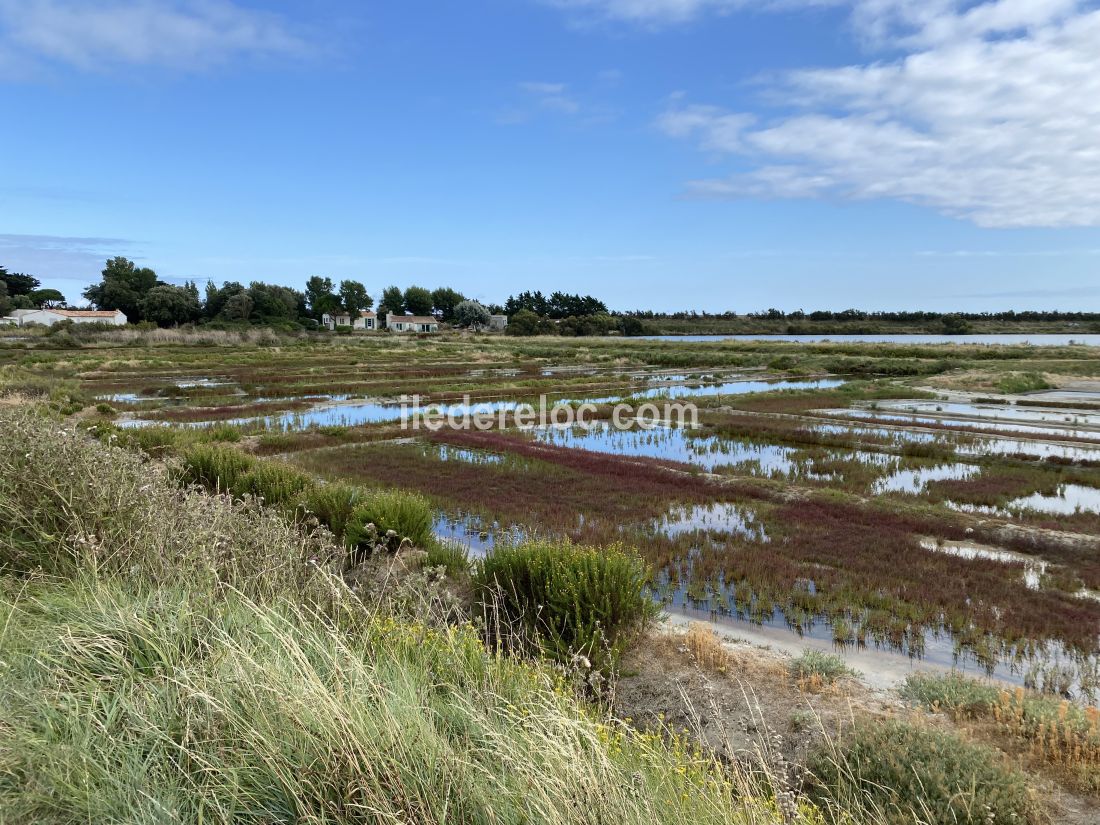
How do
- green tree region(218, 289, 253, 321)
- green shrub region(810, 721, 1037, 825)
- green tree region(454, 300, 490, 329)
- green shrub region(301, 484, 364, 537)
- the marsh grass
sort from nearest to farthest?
1. green shrub region(810, 721, 1037, 825)
2. the marsh grass
3. green shrub region(301, 484, 364, 537)
4. green tree region(218, 289, 253, 321)
5. green tree region(454, 300, 490, 329)

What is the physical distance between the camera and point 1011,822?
4.18 metres

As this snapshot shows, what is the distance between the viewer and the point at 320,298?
13012cm

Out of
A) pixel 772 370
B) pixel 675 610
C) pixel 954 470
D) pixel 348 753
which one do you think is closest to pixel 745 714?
pixel 675 610

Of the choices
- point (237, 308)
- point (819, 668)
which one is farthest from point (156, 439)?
point (237, 308)

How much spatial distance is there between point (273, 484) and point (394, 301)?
144 metres

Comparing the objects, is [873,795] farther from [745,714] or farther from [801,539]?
[801,539]

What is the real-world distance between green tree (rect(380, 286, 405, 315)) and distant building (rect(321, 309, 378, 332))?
14581 mm

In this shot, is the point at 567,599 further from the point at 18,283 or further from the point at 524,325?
the point at 18,283

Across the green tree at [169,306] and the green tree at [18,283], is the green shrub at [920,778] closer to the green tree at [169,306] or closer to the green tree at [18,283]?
the green tree at [169,306]

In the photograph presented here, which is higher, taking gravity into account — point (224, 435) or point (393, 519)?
point (393, 519)

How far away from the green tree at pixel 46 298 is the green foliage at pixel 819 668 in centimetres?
14626

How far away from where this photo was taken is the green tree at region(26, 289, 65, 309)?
4802 inches

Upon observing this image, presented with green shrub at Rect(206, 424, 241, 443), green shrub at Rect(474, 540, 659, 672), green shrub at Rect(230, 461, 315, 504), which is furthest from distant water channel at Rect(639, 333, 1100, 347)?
green shrub at Rect(474, 540, 659, 672)

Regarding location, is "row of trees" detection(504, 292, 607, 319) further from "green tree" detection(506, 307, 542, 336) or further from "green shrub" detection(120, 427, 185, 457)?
"green shrub" detection(120, 427, 185, 457)
